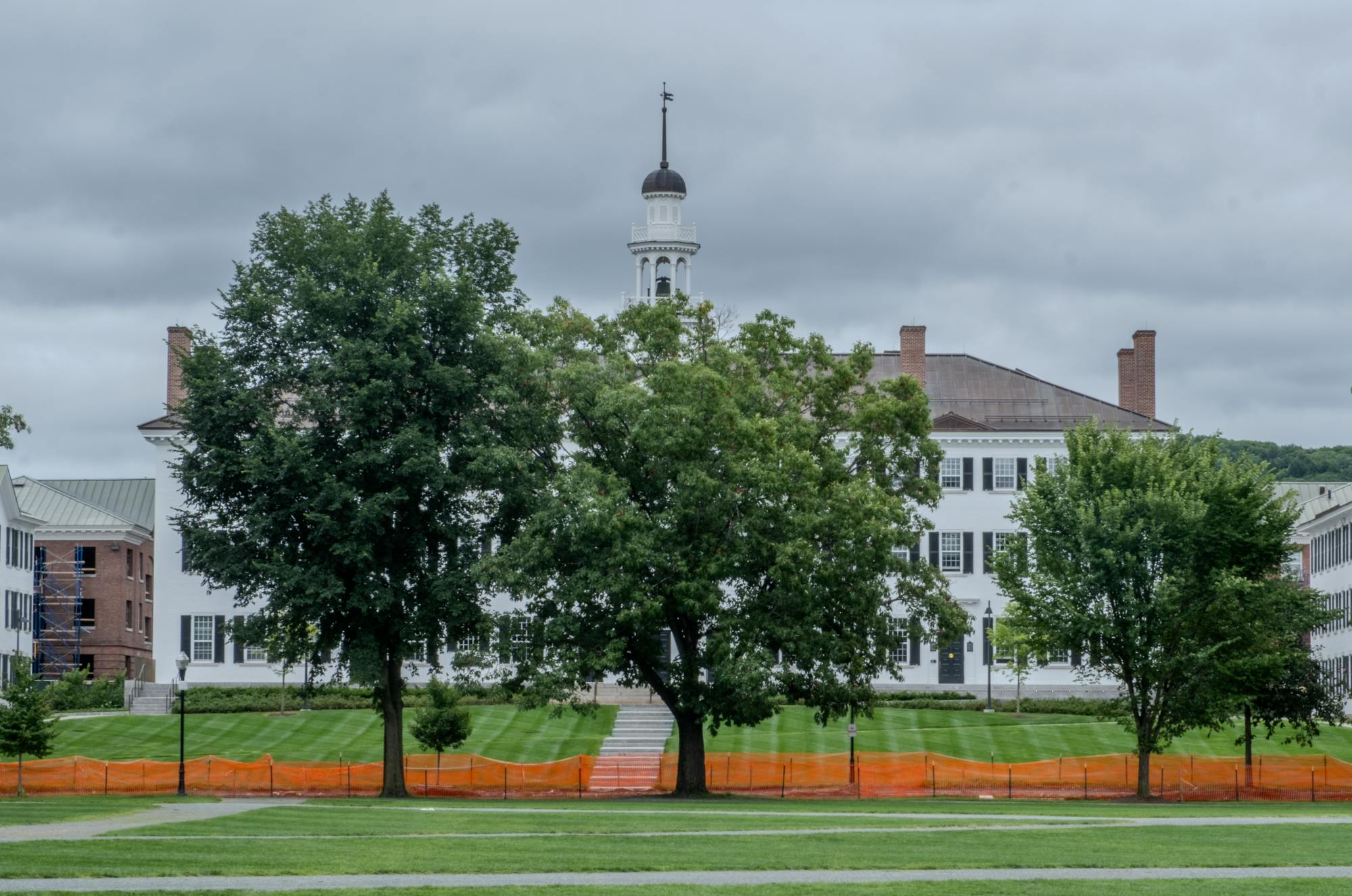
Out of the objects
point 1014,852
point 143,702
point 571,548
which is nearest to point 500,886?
point 1014,852

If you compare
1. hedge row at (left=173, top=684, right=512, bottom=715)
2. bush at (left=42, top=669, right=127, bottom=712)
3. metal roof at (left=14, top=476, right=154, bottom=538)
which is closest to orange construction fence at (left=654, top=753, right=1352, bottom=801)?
hedge row at (left=173, top=684, right=512, bottom=715)

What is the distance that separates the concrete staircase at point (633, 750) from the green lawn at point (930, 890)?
87.3 ft

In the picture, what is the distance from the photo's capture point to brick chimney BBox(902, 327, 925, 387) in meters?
72.9

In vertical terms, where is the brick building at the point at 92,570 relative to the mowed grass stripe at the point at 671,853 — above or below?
above

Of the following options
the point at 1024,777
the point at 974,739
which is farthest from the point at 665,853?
the point at 974,739

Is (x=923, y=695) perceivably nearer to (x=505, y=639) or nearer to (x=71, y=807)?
(x=505, y=639)

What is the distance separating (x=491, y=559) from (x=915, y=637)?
34.6 feet

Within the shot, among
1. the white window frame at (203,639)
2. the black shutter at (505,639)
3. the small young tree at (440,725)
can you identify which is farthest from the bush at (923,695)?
the white window frame at (203,639)

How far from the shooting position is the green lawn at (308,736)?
5253 cm

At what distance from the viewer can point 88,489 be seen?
9562 cm

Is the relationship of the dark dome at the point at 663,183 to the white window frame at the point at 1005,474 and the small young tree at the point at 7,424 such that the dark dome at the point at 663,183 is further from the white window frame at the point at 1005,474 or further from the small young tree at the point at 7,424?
the small young tree at the point at 7,424

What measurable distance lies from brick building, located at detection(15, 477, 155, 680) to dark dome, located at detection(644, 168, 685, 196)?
31.0 meters

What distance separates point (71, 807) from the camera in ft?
112

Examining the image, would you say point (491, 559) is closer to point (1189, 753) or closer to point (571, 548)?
point (571, 548)
